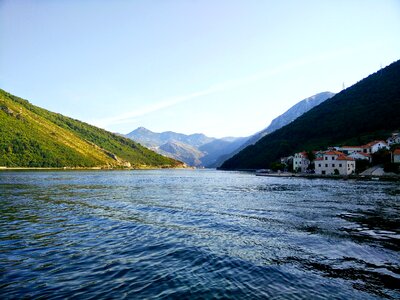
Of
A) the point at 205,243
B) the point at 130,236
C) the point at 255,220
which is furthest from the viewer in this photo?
the point at 255,220

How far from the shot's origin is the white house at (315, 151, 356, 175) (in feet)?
459

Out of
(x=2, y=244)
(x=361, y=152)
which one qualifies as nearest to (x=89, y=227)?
(x=2, y=244)

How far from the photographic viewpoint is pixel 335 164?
468 feet

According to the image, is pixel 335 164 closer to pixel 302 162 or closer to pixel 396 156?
pixel 396 156

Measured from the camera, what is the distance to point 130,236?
75.0 ft

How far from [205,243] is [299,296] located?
9763 millimetres

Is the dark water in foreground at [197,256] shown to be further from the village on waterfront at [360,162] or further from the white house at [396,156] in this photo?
the white house at [396,156]

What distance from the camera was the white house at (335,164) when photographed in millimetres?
139875

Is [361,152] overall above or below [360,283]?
above

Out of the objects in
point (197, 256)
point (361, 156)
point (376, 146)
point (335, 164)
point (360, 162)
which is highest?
point (376, 146)

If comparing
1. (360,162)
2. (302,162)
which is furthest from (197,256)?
(302,162)

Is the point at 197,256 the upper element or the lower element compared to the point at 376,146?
lower

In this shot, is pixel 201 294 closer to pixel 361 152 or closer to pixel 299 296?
pixel 299 296

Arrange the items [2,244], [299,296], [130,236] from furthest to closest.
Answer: [130,236], [2,244], [299,296]
